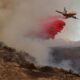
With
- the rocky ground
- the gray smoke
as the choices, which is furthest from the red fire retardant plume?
the rocky ground

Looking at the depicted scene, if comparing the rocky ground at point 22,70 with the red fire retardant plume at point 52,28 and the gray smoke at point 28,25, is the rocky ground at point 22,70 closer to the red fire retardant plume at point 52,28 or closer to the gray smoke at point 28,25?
the gray smoke at point 28,25

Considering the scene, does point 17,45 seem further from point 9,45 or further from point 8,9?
point 8,9

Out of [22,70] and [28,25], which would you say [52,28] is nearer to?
[28,25]

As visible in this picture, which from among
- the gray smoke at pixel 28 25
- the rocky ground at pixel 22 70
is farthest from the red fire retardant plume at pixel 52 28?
the rocky ground at pixel 22 70

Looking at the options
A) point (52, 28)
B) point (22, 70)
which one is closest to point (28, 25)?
point (52, 28)

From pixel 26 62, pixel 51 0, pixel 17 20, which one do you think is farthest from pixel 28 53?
pixel 51 0

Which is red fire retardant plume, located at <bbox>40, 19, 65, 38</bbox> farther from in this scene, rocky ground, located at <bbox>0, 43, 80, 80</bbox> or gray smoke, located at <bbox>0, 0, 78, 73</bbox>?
rocky ground, located at <bbox>0, 43, 80, 80</bbox>
